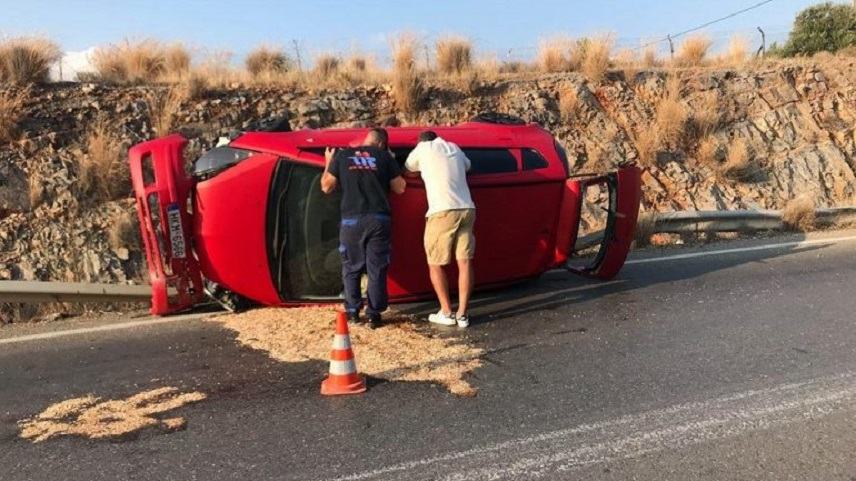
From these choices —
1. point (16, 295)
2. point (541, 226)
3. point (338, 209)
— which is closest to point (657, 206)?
point (541, 226)

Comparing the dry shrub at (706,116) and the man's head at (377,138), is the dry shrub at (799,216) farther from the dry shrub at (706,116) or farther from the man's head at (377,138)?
the man's head at (377,138)

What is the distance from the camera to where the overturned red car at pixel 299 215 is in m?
5.71

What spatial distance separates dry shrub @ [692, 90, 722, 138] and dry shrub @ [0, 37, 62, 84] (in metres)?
10.8

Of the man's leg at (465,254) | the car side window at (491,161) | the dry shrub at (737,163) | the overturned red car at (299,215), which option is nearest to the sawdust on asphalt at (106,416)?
the overturned red car at (299,215)

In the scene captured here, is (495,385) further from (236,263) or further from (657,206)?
(657,206)

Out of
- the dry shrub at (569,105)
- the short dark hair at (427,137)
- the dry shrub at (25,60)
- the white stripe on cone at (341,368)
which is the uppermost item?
the dry shrub at (25,60)

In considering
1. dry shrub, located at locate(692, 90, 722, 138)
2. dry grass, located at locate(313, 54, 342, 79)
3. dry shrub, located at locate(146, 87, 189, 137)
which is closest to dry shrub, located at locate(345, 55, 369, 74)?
dry grass, located at locate(313, 54, 342, 79)

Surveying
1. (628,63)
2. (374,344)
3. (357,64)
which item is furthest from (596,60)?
(374,344)

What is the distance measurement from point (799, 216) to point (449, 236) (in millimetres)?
7085

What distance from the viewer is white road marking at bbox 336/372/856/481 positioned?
3346mm

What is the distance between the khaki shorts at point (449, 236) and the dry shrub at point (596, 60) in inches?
355

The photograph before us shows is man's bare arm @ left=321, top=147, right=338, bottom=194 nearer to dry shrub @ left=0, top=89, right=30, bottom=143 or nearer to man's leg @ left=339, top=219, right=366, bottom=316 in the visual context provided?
man's leg @ left=339, top=219, right=366, bottom=316

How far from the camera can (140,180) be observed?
5.74 metres

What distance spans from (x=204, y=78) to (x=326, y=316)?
6.53m
